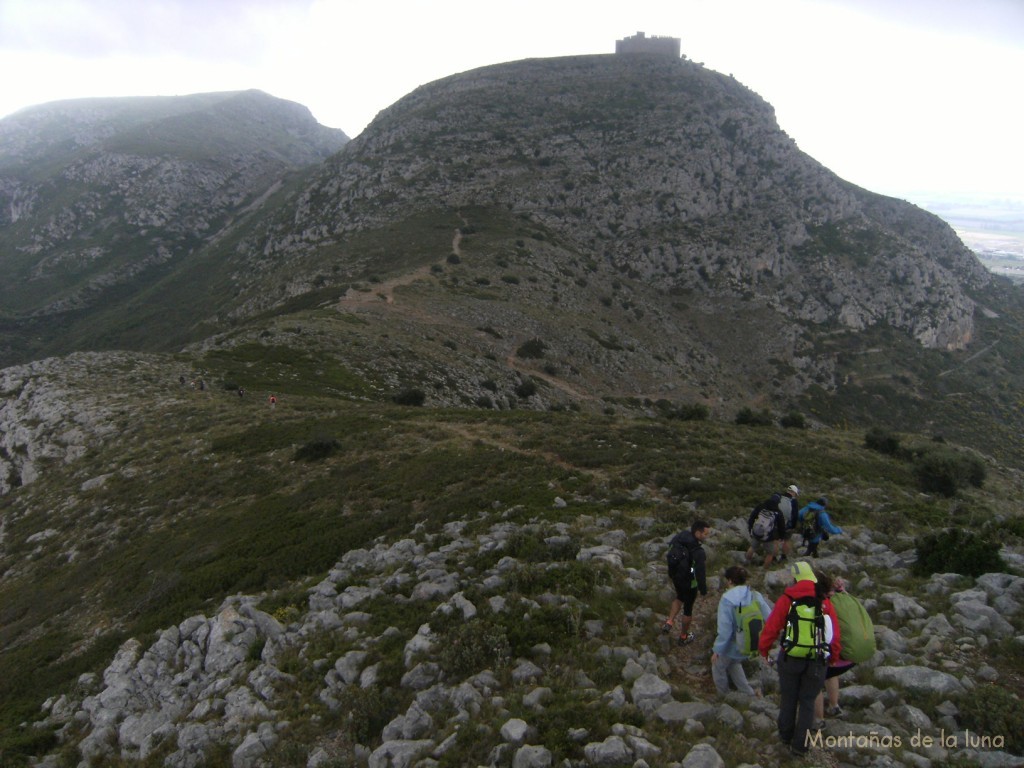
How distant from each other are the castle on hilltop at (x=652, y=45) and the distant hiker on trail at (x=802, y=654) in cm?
16431

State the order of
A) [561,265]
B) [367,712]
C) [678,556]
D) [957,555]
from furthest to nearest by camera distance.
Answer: [561,265], [957,555], [678,556], [367,712]

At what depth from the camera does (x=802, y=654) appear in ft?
22.1

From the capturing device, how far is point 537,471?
63.7 ft

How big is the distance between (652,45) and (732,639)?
16820 cm

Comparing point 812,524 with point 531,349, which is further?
point 531,349

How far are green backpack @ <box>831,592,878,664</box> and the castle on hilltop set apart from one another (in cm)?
16407

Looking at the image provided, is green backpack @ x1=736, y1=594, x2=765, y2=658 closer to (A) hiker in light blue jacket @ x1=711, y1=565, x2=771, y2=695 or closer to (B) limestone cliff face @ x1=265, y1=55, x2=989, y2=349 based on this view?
(A) hiker in light blue jacket @ x1=711, y1=565, x2=771, y2=695

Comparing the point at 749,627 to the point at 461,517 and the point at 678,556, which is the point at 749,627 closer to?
the point at 678,556

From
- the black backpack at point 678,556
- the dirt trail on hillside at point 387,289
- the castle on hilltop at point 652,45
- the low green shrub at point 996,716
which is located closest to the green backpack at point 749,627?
the black backpack at point 678,556

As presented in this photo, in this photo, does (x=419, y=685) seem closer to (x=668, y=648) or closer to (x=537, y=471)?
(x=668, y=648)

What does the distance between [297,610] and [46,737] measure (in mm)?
4809

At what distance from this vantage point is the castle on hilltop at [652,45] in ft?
459

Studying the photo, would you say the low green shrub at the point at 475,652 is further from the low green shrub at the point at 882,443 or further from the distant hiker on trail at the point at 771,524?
the low green shrub at the point at 882,443

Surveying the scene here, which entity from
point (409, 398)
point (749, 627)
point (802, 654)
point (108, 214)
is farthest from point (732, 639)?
point (108, 214)
